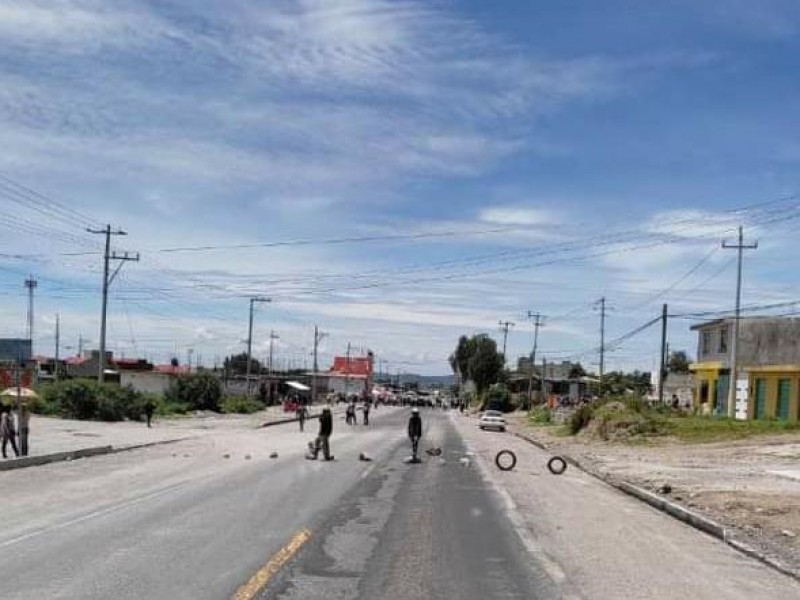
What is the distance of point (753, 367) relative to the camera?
59344 millimetres

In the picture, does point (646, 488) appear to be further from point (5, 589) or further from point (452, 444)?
point (452, 444)

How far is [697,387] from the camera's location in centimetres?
7088

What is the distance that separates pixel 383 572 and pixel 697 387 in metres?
63.4

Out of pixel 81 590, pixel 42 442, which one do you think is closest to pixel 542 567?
pixel 81 590

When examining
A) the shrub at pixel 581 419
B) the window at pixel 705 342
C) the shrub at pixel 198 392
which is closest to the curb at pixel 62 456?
the shrub at pixel 581 419

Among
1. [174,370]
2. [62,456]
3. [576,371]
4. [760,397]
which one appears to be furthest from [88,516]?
[576,371]

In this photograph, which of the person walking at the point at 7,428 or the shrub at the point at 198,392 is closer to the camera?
the person walking at the point at 7,428

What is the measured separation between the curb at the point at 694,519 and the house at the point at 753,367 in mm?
29043

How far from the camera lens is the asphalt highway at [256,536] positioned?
32.3ft

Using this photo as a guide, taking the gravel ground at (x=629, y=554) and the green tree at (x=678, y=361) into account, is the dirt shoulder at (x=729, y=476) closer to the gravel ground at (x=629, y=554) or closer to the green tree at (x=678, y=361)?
the gravel ground at (x=629, y=554)

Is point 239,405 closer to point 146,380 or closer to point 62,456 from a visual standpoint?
point 146,380

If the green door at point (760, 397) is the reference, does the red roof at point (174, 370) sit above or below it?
below

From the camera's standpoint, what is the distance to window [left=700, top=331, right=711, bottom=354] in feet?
229

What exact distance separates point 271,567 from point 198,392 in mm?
73028
